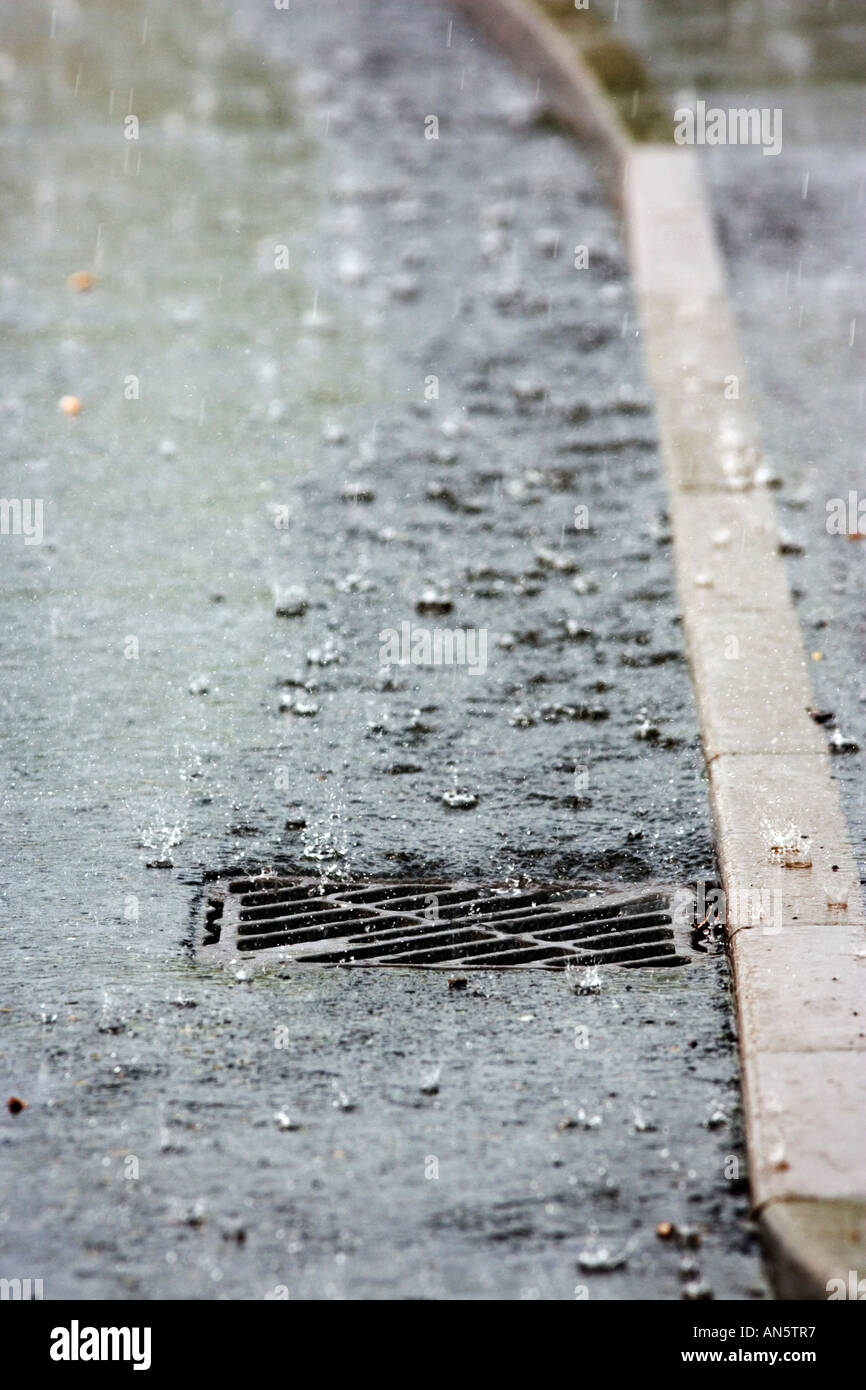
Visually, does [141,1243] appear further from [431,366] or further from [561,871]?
[431,366]

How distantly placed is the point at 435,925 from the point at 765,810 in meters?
0.92

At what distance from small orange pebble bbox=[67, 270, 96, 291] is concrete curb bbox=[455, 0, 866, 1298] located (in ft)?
8.49

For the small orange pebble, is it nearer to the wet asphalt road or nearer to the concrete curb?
the wet asphalt road

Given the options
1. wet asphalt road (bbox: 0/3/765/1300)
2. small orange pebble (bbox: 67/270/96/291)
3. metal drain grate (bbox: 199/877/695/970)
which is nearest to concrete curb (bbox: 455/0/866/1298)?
wet asphalt road (bbox: 0/3/765/1300)

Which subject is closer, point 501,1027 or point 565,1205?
point 565,1205

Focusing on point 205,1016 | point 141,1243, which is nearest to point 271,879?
point 205,1016

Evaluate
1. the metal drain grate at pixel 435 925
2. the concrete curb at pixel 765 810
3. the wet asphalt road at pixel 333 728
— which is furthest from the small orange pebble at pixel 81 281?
the metal drain grate at pixel 435 925

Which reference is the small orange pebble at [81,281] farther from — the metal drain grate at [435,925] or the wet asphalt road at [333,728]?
the metal drain grate at [435,925]

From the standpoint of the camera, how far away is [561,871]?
425 cm

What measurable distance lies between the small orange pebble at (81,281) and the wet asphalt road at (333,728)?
8cm

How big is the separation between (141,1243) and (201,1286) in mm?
160

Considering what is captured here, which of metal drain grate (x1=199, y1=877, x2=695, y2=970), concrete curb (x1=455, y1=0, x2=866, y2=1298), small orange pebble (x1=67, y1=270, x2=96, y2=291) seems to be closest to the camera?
concrete curb (x1=455, y1=0, x2=866, y2=1298)

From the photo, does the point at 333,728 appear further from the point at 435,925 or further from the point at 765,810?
the point at 765,810

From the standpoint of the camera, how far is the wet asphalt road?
3.22 meters
